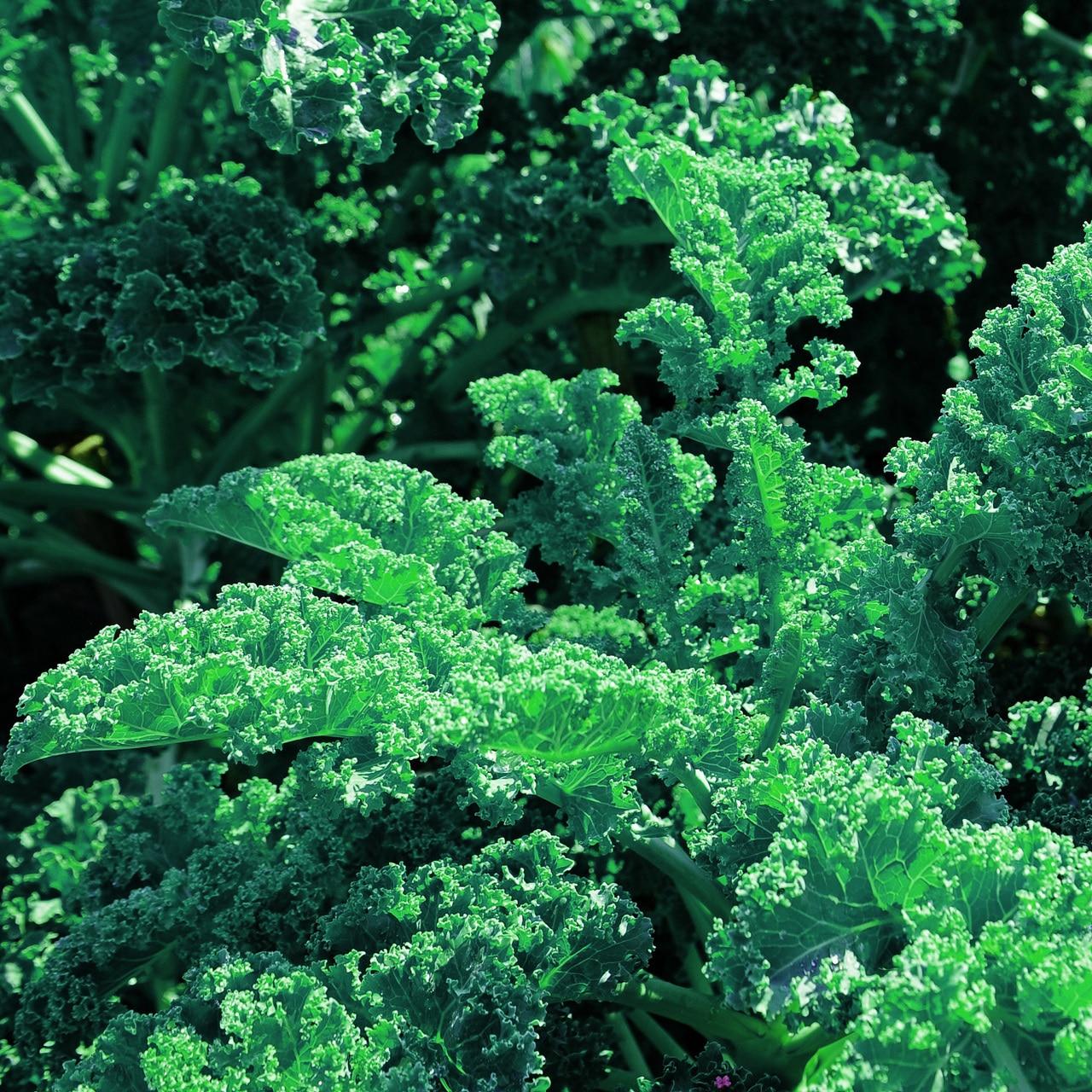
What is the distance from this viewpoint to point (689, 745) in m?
2.71

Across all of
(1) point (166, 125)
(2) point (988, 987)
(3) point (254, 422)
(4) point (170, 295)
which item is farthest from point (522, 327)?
(2) point (988, 987)

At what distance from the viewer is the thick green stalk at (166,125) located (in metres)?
4.80

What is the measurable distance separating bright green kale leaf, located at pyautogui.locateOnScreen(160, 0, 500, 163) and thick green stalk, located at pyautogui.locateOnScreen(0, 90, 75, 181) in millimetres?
2273

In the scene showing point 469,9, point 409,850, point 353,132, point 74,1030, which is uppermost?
point 469,9

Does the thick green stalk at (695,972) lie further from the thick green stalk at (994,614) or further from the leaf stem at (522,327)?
the leaf stem at (522,327)

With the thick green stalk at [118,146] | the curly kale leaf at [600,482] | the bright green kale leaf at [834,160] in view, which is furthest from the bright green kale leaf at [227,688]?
the thick green stalk at [118,146]

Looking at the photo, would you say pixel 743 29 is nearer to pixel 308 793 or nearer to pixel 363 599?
pixel 363 599

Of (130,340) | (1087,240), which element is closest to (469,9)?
(130,340)

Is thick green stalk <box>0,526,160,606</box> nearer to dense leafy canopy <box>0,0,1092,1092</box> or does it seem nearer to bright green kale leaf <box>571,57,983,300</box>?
dense leafy canopy <box>0,0,1092,1092</box>

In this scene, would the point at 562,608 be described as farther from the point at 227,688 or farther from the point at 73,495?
the point at 73,495

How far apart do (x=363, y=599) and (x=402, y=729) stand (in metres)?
0.43

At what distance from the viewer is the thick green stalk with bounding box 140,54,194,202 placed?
480cm

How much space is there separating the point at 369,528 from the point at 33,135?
3.08 metres

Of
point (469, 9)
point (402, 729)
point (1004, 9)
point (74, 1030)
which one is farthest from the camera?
point (1004, 9)
